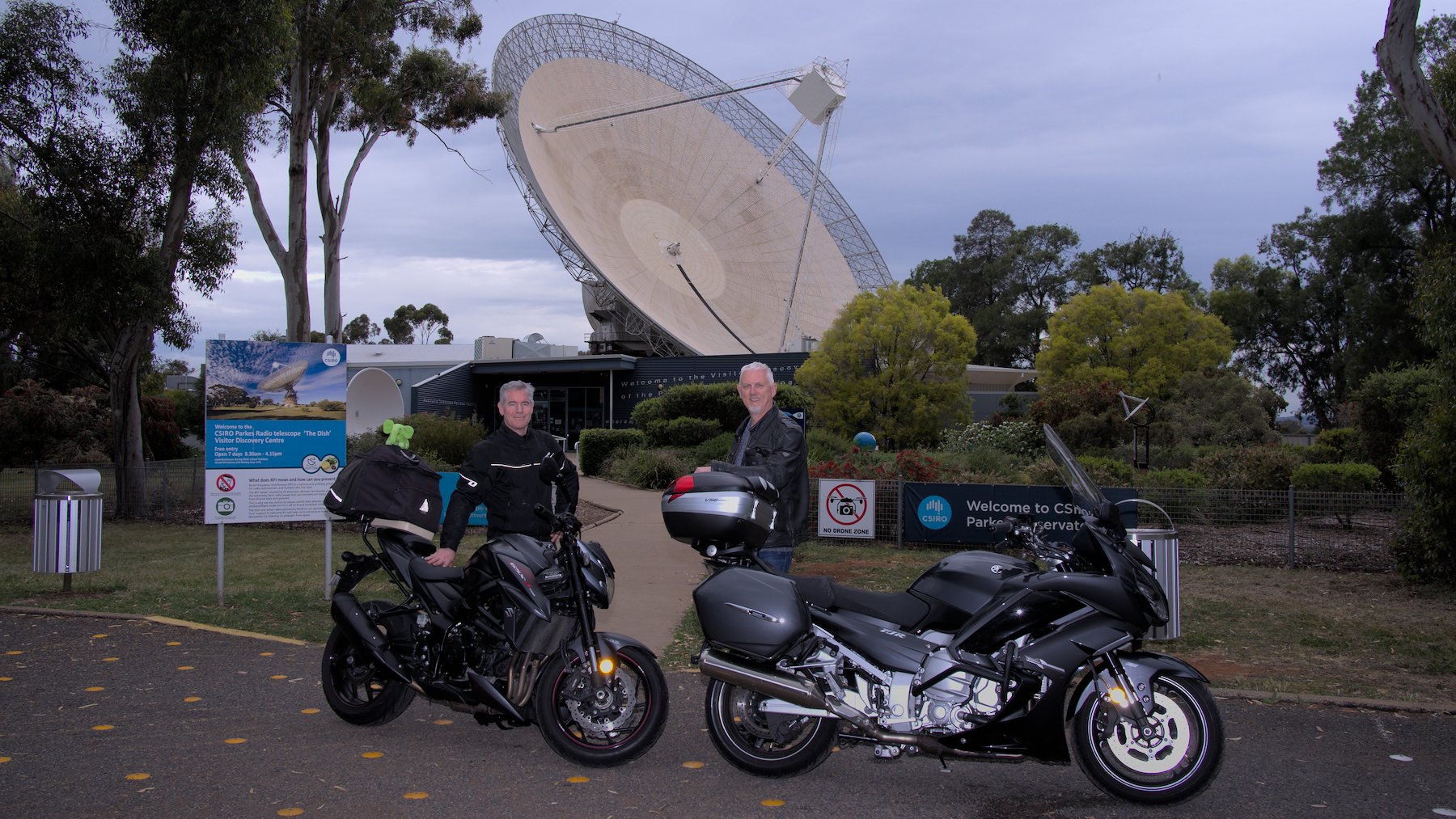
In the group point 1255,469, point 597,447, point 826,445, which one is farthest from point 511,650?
point 597,447

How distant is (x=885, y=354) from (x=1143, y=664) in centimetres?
2890

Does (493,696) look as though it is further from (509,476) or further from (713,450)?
(713,450)

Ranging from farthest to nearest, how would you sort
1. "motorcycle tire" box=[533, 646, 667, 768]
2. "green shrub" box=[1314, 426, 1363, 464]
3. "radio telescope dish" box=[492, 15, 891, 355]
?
1. "radio telescope dish" box=[492, 15, 891, 355]
2. "green shrub" box=[1314, 426, 1363, 464]
3. "motorcycle tire" box=[533, 646, 667, 768]

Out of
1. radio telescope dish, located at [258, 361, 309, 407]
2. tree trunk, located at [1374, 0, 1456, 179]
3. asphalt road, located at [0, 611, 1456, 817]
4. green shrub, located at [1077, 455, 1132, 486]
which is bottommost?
asphalt road, located at [0, 611, 1456, 817]

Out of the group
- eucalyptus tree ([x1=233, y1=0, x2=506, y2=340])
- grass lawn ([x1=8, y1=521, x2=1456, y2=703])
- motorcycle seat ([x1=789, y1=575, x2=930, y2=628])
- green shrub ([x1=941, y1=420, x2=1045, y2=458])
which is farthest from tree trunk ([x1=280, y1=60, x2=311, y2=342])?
motorcycle seat ([x1=789, y1=575, x2=930, y2=628])

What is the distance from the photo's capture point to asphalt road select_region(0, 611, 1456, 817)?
448 centimetres

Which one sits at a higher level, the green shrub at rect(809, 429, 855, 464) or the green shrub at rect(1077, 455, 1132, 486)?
the green shrub at rect(809, 429, 855, 464)

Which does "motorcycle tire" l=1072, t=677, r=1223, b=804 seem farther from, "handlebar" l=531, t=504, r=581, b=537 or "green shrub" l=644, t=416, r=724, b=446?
"green shrub" l=644, t=416, r=724, b=446

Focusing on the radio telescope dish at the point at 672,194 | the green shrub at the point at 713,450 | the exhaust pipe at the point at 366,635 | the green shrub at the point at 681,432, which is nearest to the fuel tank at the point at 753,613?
the exhaust pipe at the point at 366,635

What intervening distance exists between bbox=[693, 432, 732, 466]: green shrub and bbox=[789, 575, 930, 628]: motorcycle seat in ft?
65.7

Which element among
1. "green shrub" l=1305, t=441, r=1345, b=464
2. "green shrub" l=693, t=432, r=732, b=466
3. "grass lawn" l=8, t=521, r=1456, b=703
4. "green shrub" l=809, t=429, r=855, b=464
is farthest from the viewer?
"green shrub" l=693, t=432, r=732, b=466

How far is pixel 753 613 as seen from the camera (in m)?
4.64

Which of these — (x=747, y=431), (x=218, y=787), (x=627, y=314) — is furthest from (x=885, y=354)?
(x=218, y=787)

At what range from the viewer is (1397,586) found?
11.2 metres
